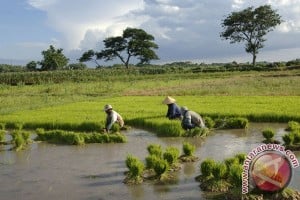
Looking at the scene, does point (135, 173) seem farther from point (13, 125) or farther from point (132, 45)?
point (132, 45)

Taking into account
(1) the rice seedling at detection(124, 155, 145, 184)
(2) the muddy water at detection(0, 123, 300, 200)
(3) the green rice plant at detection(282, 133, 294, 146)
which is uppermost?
(3) the green rice plant at detection(282, 133, 294, 146)

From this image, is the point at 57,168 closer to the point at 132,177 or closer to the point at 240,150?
the point at 132,177

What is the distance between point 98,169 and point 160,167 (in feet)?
5.08

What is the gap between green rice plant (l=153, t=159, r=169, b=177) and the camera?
24.7 feet

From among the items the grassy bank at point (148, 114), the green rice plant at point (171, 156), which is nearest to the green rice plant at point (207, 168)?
the green rice plant at point (171, 156)

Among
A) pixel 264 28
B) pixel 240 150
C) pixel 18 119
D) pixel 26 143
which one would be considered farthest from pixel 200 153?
pixel 264 28

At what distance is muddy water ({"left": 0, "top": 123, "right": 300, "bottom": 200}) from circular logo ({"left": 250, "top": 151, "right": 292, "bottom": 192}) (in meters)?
1.50

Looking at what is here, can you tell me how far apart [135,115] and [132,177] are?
7.76 metres

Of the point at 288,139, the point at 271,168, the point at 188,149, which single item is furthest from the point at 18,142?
the point at 271,168

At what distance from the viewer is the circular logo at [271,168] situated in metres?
4.92

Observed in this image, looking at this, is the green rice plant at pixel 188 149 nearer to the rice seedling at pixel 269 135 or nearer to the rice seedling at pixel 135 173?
the rice seedling at pixel 135 173

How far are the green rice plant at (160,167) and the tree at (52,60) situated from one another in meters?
51.7

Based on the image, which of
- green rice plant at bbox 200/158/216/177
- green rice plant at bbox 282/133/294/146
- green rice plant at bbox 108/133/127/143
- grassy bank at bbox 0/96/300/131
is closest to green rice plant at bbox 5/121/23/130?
grassy bank at bbox 0/96/300/131

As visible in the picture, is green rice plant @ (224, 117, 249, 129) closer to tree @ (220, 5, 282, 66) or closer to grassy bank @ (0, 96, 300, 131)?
grassy bank @ (0, 96, 300, 131)
